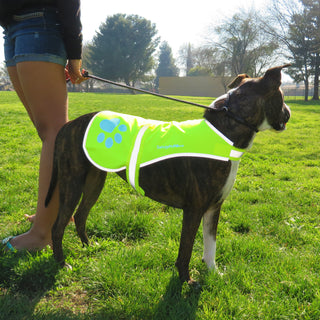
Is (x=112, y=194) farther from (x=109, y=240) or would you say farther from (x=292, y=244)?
(x=292, y=244)

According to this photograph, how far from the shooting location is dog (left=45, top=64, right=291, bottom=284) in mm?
2121

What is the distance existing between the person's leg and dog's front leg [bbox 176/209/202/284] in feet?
4.28

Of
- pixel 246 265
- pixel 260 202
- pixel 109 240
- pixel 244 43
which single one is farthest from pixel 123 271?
pixel 244 43

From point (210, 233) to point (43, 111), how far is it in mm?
1870

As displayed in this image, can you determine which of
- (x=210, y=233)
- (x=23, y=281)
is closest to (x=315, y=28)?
(x=210, y=233)

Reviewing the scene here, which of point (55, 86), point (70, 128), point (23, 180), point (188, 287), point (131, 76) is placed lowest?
point (188, 287)

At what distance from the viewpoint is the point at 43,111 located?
262cm

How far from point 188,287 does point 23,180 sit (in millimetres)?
3375

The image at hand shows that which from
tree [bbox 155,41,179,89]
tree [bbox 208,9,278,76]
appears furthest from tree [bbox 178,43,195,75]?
tree [bbox 208,9,278,76]

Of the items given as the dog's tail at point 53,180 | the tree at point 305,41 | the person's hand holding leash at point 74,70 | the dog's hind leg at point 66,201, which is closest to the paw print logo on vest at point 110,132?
the dog's hind leg at point 66,201

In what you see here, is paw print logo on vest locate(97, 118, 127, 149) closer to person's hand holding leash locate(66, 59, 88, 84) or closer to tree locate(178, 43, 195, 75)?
person's hand holding leash locate(66, 59, 88, 84)

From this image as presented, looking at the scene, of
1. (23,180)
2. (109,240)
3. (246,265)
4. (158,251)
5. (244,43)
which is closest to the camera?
(246,265)

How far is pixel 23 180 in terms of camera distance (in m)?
4.59

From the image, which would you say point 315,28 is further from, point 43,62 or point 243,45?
point 43,62
